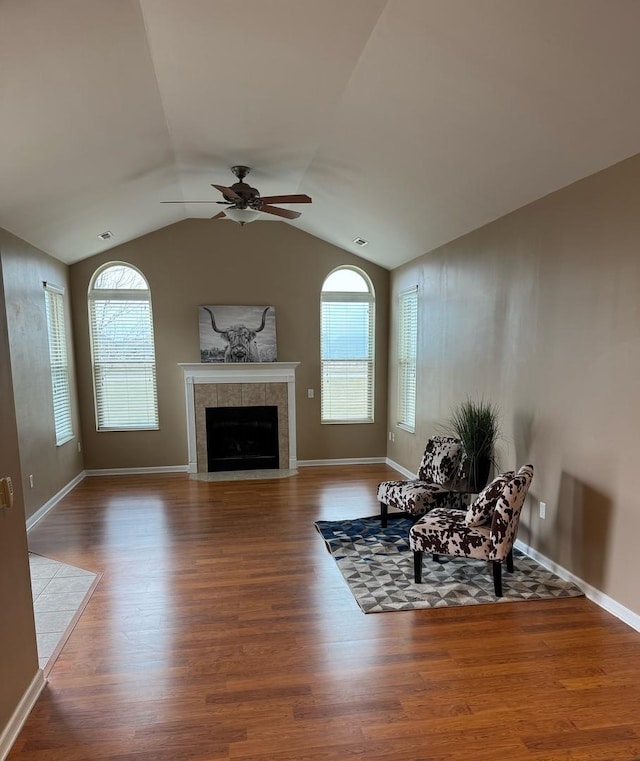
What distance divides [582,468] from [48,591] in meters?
3.83

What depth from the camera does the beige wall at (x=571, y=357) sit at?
2.82 m

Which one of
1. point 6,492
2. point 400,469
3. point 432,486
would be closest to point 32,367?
point 6,492

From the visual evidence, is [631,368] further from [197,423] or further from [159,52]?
[197,423]

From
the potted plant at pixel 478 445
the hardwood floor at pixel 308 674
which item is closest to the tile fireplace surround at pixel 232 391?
the hardwood floor at pixel 308 674

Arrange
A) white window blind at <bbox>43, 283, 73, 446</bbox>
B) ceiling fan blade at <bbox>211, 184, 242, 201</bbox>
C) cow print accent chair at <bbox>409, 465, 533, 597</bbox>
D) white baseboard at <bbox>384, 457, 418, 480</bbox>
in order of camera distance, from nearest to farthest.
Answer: cow print accent chair at <bbox>409, 465, 533, 597</bbox> → ceiling fan blade at <bbox>211, 184, 242, 201</bbox> → white window blind at <bbox>43, 283, 73, 446</bbox> → white baseboard at <bbox>384, 457, 418, 480</bbox>

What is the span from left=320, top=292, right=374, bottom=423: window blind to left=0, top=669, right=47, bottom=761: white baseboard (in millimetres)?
4868

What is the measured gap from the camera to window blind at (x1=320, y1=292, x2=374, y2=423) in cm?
675

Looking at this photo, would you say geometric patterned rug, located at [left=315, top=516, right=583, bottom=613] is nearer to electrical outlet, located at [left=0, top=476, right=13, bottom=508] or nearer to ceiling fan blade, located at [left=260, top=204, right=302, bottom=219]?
electrical outlet, located at [left=0, top=476, right=13, bottom=508]

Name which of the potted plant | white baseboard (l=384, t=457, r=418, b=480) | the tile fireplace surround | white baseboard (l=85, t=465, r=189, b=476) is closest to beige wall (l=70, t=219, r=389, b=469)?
white baseboard (l=85, t=465, r=189, b=476)

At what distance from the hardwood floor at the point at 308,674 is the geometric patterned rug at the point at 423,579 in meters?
0.10

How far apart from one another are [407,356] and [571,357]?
3144mm

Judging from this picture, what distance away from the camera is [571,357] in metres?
3.24

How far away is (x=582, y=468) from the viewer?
316 centimetres

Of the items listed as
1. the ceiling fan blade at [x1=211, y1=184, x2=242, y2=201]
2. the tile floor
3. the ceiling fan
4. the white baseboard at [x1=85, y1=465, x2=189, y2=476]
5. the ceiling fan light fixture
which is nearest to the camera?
the tile floor
